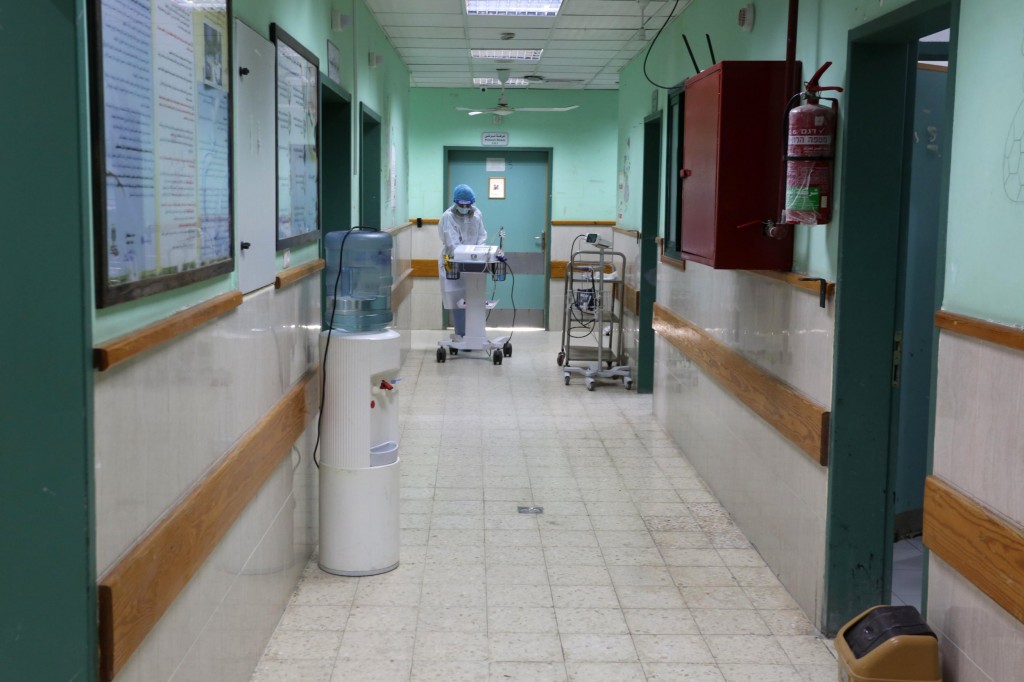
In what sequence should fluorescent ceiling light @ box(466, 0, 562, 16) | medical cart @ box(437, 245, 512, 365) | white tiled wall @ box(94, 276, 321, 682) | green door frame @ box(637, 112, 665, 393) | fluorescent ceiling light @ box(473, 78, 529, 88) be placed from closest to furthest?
1. white tiled wall @ box(94, 276, 321, 682)
2. fluorescent ceiling light @ box(466, 0, 562, 16)
3. green door frame @ box(637, 112, 665, 393)
4. medical cart @ box(437, 245, 512, 365)
5. fluorescent ceiling light @ box(473, 78, 529, 88)

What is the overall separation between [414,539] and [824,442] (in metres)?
2.07

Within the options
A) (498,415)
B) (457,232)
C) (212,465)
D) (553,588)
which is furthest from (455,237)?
(212,465)

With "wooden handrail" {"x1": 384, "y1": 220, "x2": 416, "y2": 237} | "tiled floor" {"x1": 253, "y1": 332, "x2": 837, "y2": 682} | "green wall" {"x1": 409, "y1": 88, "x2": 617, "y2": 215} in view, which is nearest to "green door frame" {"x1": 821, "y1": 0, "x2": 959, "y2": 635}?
"tiled floor" {"x1": 253, "y1": 332, "x2": 837, "y2": 682}

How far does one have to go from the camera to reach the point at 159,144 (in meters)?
2.46

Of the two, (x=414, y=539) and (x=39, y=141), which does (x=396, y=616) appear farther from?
(x=39, y=141)

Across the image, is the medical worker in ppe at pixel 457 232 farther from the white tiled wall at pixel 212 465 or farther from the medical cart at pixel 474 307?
the white tiled wall at pixel 212 465

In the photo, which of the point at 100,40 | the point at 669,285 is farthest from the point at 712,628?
the point at 669,285

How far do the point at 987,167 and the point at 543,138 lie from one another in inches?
421

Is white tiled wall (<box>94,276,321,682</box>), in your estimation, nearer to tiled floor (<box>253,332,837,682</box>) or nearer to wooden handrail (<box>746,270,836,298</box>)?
tiled floor (<box>253,332,837,682</box>)

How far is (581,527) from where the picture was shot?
5.28 metres

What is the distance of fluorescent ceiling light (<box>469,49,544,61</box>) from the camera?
9.61 metres

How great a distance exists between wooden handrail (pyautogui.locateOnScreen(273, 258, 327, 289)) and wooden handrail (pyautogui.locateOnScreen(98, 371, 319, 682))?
454mm

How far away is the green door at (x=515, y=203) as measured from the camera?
1310 centimetres

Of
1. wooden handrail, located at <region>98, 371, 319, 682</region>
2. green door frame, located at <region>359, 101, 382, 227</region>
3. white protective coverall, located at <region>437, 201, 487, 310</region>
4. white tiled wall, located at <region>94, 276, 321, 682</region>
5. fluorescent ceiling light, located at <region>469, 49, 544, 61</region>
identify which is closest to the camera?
wooden handrail, located at <region>98, 371, 319, 682</region>
